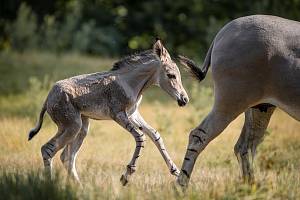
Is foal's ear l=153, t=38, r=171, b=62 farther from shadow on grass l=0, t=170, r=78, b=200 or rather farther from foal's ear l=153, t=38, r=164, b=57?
shadow on grass l=0, t=170, r=78, b=200

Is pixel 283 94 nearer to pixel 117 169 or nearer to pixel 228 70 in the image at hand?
pixel 228 70

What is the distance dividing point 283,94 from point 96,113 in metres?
2.26

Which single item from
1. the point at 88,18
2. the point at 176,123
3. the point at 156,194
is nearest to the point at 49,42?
the point at 88,18

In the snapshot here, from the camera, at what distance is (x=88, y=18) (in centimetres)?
3048

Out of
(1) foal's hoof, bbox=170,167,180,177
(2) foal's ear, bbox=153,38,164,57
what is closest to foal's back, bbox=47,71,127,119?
(2) foal's ear, bbox=153,38,164,57

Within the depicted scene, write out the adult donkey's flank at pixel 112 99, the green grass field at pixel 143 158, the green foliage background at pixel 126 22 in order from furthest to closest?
1. the green foliage background at pixel 126 22
2. the adult donkey's flank at pixel 112 99
3. the green grass field at pixel 143 158

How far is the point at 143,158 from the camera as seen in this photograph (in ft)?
37.5

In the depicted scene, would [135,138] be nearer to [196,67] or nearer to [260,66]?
[196,67]

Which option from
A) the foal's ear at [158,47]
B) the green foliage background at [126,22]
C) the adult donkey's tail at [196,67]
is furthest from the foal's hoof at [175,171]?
the green foliage background at [126,22]

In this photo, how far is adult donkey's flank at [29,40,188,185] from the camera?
353 inches

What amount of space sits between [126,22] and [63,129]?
21.8 meters

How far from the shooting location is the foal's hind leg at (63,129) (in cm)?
893

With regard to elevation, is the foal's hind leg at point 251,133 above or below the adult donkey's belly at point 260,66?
below

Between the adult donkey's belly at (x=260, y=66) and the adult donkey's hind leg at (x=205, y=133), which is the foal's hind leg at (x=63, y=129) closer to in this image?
the adult donkey's hind leg at (x=205, y=133)
